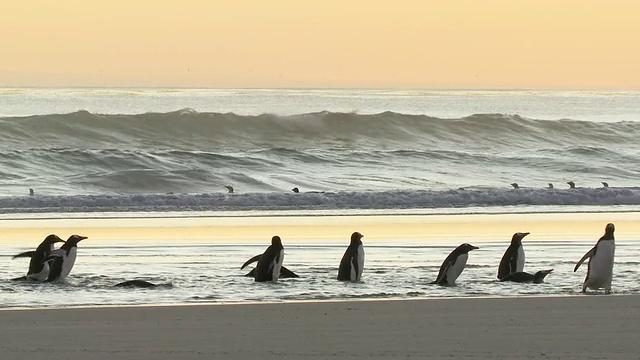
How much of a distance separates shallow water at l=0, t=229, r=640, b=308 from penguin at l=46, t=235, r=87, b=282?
101 mm

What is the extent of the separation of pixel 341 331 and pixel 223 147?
88.5 feet

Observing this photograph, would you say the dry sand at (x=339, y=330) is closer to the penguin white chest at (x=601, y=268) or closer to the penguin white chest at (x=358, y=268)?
the penguin white chest at (x=601, y=268)

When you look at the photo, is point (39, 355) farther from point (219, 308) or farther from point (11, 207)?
point (11, 207)

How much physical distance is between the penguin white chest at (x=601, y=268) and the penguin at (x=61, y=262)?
403 cm

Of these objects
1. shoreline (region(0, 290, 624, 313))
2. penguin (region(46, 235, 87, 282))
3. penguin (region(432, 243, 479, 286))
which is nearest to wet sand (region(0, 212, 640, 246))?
penguin (region(46, 235, 87, 282))

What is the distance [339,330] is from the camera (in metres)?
6.19

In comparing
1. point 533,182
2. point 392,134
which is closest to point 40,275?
point 533,182

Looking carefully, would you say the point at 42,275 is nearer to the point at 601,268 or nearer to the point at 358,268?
the point at 358,268

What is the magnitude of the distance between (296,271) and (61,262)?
1.95 m

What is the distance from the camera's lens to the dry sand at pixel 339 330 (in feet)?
18.2

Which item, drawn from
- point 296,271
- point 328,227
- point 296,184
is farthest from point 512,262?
point 296,184

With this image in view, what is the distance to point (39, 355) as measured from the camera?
17.8 feet

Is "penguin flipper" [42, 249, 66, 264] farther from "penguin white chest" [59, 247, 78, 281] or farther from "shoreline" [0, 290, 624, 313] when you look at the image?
"shoreline" [0, 290, 624, 313]

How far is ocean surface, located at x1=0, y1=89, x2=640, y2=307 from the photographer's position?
27.5ft
